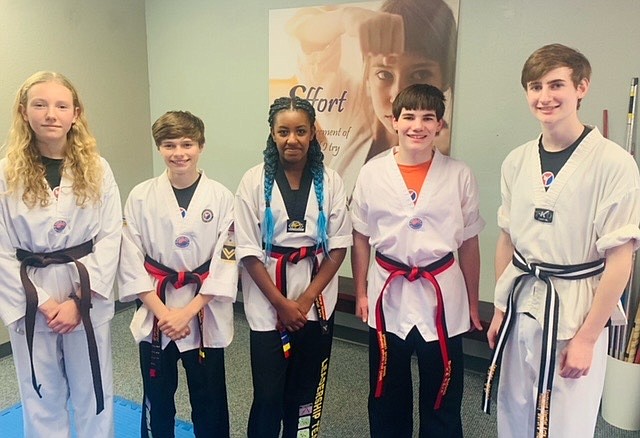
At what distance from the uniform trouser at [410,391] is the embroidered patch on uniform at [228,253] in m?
0.62

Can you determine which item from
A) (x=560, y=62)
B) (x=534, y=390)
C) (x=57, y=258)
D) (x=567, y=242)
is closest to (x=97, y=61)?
(x=57, y=258)

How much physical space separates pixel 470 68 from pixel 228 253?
1749 mm

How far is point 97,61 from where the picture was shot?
3.71 metres

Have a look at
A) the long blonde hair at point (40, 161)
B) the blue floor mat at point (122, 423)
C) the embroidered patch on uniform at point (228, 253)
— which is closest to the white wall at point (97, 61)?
the blue floor mat at point (122, 423)

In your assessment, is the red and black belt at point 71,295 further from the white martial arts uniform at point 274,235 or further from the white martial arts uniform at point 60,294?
the white martial arts uniform at point 274,235

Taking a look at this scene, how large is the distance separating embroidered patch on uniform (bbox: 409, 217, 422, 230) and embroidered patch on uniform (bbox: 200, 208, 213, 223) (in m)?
0.76

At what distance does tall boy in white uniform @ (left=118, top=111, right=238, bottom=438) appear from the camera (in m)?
1.97

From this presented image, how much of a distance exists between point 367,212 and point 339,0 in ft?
5.80

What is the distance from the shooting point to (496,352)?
1793 mm

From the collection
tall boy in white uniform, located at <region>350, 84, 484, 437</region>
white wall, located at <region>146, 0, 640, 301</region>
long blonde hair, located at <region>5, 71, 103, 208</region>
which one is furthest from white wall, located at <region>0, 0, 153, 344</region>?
tall boy in white uniform, located at <region>350, 84, 484, 437</region>

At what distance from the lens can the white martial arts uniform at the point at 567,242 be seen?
153cm

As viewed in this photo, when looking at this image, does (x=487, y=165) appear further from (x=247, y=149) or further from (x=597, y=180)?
(x=247, y=149)

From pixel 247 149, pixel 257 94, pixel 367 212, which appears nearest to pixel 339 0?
pixel 257 94

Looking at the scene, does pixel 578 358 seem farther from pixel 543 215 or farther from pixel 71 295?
pixel 71 295
